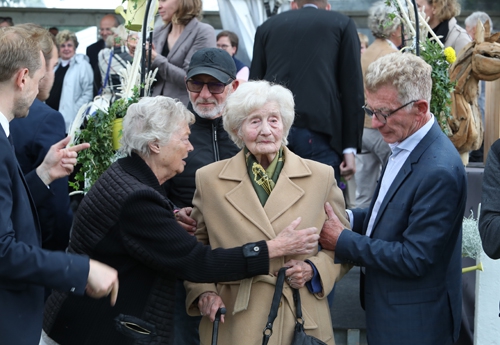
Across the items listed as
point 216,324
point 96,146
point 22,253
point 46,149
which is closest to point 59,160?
point 96,146

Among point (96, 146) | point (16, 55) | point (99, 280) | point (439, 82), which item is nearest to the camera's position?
point (99, 280)

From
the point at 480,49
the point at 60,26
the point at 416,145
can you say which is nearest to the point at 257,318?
the point at 416,145

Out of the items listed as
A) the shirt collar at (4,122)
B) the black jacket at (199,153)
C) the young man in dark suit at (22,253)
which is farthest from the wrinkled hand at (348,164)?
the shirt collar at (4,122)

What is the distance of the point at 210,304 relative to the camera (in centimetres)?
350

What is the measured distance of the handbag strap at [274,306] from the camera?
10.9ft

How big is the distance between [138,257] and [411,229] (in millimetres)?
1252

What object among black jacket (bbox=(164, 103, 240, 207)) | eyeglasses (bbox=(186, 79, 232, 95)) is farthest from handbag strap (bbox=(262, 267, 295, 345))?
eyeglasses (bbox=(186, 79, 232, 95))

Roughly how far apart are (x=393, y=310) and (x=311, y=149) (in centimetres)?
202

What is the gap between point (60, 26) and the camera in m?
11.8

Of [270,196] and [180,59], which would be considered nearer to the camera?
[270,196]

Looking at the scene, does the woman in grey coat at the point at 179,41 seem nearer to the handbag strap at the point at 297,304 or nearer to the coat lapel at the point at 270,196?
the coat lapel at the point at 270,196

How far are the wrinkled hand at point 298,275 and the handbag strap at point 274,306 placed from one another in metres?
0.03

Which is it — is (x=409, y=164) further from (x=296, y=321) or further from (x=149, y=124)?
(x=149, y=124)

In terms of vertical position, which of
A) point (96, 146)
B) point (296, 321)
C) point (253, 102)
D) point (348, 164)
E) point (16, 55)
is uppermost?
point (16, 55)
